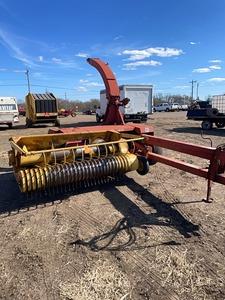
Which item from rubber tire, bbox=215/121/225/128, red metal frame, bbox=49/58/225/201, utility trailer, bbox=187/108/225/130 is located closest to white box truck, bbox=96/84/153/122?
utility trailer, bbox=187/108/225/130

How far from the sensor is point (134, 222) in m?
4.18

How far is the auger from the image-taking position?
432 cm

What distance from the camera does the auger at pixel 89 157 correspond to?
14.2ft

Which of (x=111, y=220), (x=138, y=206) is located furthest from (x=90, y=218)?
(x=138, y=206)

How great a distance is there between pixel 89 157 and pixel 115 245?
2289 mm

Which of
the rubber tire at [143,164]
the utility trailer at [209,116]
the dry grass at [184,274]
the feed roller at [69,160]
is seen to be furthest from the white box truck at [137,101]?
the dry grass at [184,274]

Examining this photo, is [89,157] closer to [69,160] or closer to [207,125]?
[69,160]

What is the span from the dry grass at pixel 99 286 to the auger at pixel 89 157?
177cm

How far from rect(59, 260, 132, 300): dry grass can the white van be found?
18.3 m

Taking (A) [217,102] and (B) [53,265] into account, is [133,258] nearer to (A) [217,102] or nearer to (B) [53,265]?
(B) [53,265]

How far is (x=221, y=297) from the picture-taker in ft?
8.84

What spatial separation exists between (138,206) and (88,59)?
216 inches

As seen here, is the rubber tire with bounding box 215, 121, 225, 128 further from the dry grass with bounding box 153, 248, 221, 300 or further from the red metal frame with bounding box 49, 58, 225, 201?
the dry grass with bounding box 153, 248, 221, 300

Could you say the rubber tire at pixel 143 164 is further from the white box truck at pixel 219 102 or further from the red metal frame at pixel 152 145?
the white box truck at pixel 219 102
